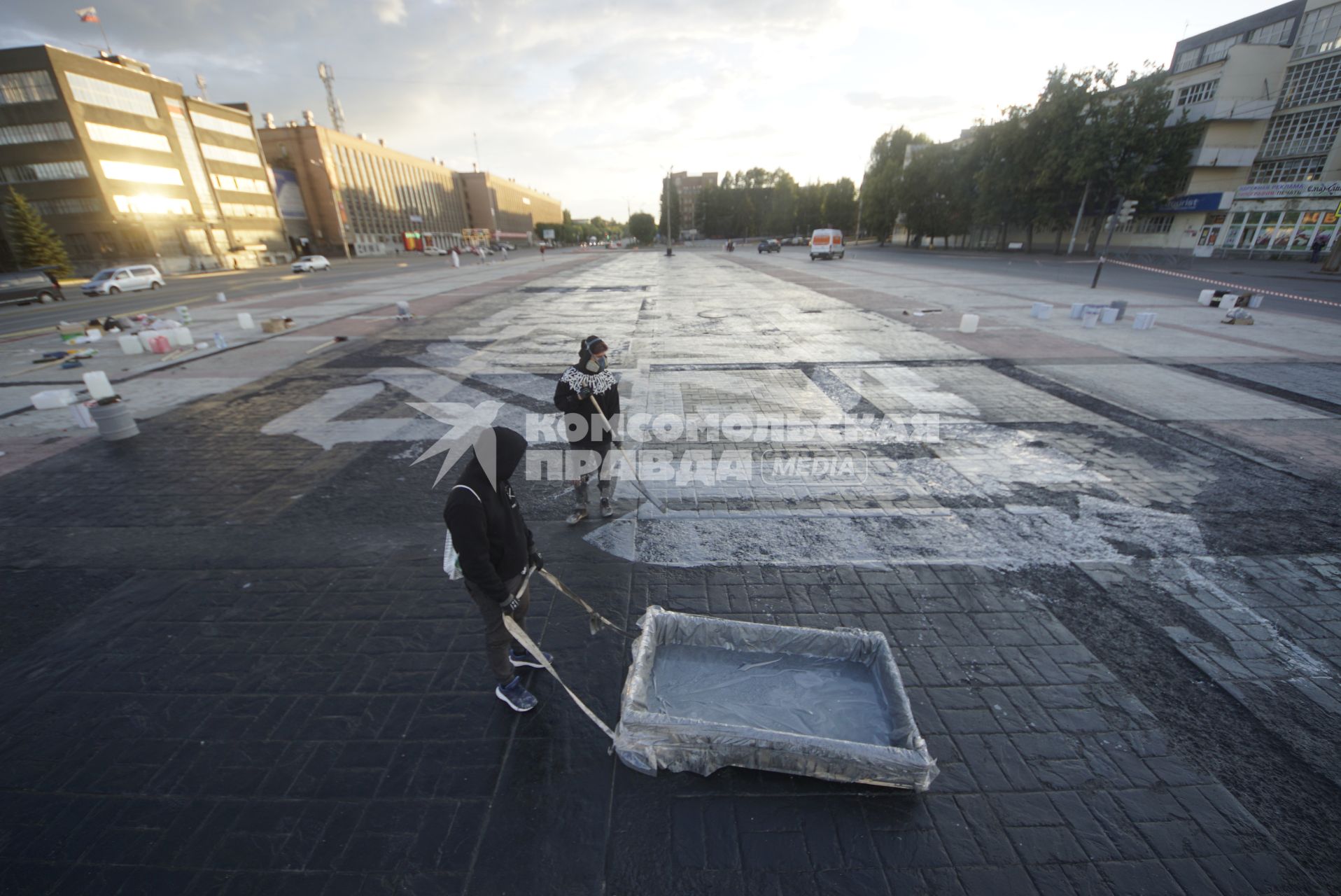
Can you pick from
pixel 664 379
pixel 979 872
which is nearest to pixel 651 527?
pixel 979 872

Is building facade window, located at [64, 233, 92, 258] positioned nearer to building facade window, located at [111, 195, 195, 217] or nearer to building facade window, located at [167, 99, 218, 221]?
building facade window, located at [111, 195, 195, 217]

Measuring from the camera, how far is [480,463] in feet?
10.2

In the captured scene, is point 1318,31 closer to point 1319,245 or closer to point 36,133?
point 1319,245

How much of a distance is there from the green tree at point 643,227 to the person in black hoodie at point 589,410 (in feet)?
437

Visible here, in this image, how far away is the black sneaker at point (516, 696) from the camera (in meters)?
3.50

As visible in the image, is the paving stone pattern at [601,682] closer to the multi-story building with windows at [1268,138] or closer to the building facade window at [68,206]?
the multi-story building with windows at [1268,138]

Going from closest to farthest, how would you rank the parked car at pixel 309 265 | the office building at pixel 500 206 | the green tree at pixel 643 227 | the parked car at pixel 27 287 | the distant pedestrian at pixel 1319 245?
the parked car at pixel 27 287 → the distant pedestrian at pixel 1319 245 → the parked car at pixel 309 265 → the office building at pixel 500 206 → the green tree at pixel 643 227

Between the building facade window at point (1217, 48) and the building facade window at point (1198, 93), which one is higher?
the building facade window at point (1217, 48)

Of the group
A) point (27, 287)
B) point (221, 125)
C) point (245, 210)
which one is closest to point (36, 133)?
point (245, 210)

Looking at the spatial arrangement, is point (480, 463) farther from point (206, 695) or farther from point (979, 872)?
point (979, 872)

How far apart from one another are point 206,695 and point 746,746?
3.76m

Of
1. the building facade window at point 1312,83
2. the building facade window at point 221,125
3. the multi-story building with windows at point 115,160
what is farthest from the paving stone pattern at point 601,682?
the building facade window at point 221,125

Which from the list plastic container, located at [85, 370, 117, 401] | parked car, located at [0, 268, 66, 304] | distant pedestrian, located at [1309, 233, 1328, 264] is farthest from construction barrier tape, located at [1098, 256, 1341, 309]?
parked car, located at [0, 268, 66, 304]

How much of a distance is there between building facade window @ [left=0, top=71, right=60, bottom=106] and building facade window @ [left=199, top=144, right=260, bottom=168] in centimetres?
1176
